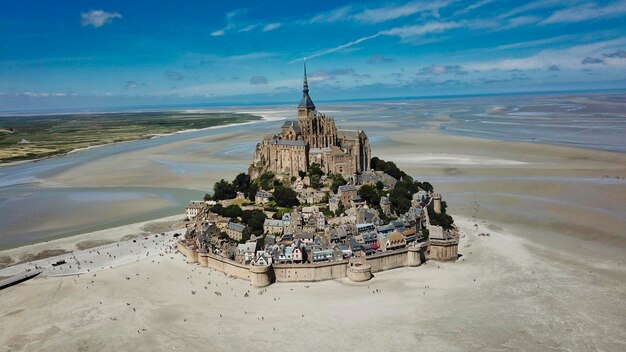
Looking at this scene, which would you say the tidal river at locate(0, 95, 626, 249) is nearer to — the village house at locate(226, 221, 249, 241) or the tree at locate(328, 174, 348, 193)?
the tree at locate(328, 174, 348, 193)

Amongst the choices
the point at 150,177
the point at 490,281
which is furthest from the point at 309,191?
the point at 150,177

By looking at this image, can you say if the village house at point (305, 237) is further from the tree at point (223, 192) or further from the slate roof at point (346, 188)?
the tree at point (223, 192)

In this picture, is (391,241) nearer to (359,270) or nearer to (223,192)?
(359,270)

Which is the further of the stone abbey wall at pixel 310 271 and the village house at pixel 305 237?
the village house at pixel 305 237

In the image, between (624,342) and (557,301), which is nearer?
(624,342)

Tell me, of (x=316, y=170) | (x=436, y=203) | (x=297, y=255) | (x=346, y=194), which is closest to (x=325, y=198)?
(x=346, y=194)

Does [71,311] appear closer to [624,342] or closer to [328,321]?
[328,321]

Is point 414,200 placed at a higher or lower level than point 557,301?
higher

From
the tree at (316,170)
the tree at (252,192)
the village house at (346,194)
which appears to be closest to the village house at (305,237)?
the village house at (346,194)
